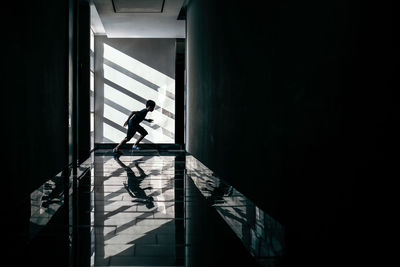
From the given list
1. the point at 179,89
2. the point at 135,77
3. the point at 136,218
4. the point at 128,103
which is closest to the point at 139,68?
the point at 135,77

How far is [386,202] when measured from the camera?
144 cm

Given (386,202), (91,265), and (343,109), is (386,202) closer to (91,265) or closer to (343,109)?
(343,109)

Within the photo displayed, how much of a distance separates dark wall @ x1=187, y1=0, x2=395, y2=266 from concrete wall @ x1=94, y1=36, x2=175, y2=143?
8994 millimetres

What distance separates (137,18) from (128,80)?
3.09 m

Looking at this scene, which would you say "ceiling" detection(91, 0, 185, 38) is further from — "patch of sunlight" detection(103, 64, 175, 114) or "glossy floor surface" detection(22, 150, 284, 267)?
"glossy floor surface" detection(22, 150, 284, 267)

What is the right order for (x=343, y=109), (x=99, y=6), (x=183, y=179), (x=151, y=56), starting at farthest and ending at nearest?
(x=151, y=56) → (x=99, y=6) → (x=183, y=179) → (x=343, y=109)

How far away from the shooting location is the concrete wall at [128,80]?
12.8 meters

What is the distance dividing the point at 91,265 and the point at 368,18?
6.04ft

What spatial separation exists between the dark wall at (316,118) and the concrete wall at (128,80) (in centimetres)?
899

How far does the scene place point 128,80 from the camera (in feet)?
42.3

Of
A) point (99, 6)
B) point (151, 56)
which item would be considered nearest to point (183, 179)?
point (99, 6)
